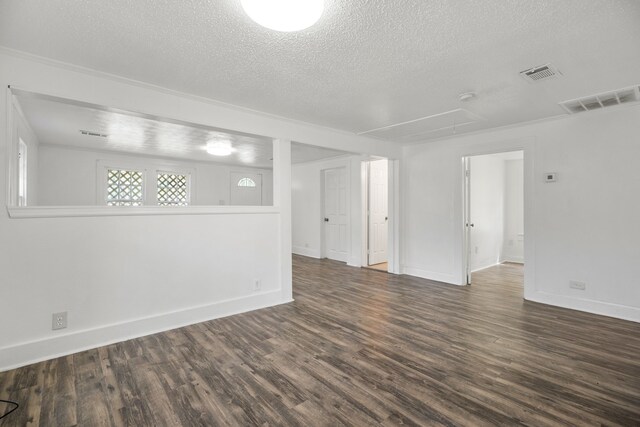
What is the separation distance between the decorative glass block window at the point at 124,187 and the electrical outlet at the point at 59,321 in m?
4.62

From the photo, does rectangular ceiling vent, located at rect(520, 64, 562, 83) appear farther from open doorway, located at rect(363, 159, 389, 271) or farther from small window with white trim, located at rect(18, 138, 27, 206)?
small window with white trim, located at rect(18, 138, 27, 206)

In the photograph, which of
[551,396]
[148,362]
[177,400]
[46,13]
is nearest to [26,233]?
[148,362]

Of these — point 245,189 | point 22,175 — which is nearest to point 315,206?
point 245,189

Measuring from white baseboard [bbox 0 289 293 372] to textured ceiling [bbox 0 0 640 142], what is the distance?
7.36 feet

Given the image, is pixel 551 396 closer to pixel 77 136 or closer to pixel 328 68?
pixel 328 68

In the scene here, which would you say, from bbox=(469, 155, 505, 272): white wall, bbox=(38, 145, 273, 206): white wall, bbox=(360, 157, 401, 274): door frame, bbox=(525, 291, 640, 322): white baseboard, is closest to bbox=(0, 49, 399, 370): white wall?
bbox=(360, 157, 401, 274): door frame

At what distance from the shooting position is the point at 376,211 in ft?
21.2

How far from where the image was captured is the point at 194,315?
3.20 metres

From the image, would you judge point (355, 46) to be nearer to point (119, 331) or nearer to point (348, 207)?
point (119, 331)

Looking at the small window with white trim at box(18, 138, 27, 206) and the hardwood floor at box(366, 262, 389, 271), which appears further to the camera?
the hardwood floor at box(366, 262, 389, 271)

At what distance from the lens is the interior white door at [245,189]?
26.6 feet

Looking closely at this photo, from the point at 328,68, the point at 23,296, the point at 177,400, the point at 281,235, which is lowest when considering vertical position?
the point at 177,400

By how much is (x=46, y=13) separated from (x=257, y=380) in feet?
8.84

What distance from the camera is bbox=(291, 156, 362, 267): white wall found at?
6.31 metres
